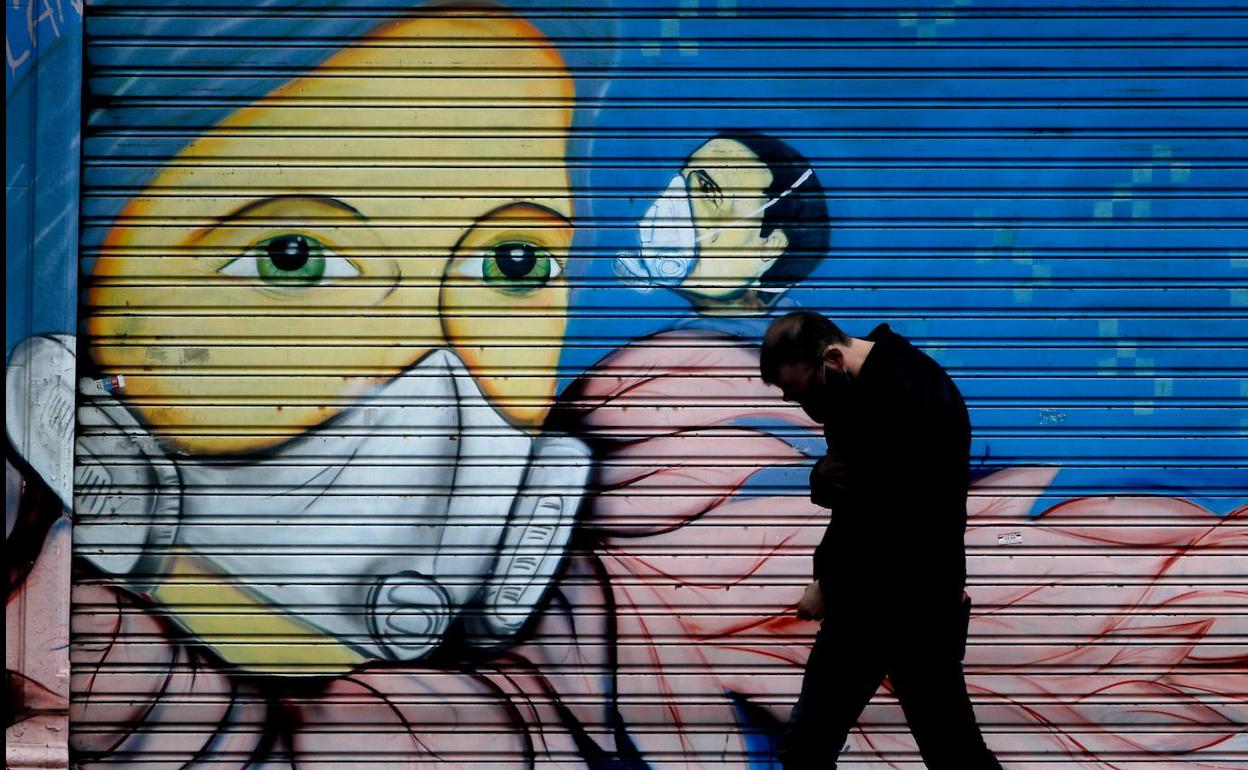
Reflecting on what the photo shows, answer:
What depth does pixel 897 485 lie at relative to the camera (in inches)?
120

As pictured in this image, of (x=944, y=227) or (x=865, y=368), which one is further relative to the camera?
(x=944, y=227)

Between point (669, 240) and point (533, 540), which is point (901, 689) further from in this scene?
point (669, 240)

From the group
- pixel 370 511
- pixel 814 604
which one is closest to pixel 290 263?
pixel 370 511

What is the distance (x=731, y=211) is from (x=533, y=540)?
1399mm

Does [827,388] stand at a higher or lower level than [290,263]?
higher

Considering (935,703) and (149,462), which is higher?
(935,703)

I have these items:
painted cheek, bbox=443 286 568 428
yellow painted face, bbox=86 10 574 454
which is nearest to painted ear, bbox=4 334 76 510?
yellow painted face, bbox=86 10 574 454

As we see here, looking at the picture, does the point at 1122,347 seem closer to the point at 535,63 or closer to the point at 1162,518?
the point at 1162,518

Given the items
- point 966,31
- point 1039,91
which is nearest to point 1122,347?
point 1039,91

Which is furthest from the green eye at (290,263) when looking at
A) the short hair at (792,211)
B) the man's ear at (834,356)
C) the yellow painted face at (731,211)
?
the man's ear at (834,356)

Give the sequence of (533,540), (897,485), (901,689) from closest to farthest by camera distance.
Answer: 1. (897,485)
2. (901,689)
3. (533,540)

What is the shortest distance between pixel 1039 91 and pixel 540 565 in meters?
2.51

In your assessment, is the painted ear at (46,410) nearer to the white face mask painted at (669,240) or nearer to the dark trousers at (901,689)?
the white face mask painted at (669,240)

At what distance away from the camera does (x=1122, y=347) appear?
4.32 meters
